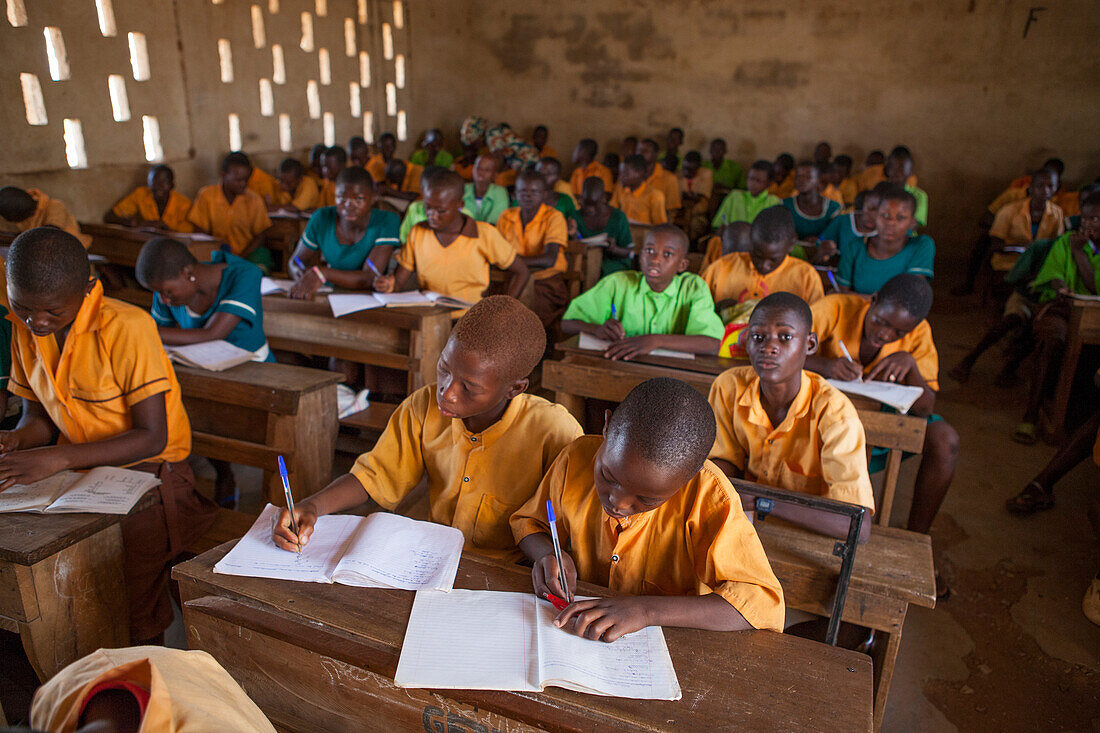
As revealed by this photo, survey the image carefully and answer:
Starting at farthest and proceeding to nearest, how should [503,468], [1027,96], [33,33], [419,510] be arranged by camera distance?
[1027,96] < [33,33] < [419,510] < [503,468]

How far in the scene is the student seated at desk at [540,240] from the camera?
15.5 feet

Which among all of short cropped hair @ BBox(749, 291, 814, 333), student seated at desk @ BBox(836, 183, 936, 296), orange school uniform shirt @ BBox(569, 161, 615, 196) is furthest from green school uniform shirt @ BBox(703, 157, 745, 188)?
short cropped hair @ BBox(749, 291, 814, 333)

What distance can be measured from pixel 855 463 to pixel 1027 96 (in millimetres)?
9220

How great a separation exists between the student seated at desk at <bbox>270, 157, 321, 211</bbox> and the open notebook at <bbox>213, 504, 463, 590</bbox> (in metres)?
6.05

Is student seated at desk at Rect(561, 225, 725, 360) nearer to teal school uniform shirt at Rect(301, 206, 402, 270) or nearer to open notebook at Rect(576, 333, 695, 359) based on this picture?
open notebook at Rect(576, 333, 695, 359)

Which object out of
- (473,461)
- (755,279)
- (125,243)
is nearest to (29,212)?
(125,243)

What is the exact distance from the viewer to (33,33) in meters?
5.07

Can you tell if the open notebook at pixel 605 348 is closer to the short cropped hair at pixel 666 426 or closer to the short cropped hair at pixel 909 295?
the short cropped hair at pixel 909 295

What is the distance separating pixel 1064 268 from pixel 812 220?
1909 millimetres

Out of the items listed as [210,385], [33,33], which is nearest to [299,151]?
[33,33]

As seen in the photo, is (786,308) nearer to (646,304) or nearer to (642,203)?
(646,304)

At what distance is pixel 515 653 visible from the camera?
3.45 feet

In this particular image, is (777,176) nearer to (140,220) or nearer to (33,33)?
(140,220)

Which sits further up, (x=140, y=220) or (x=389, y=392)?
(x=140, y=220)
